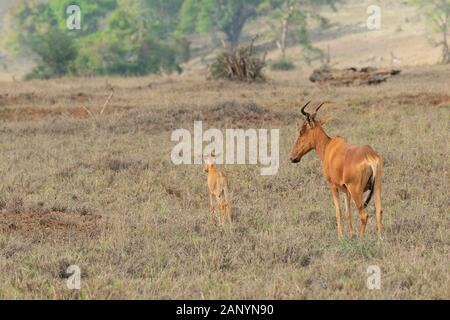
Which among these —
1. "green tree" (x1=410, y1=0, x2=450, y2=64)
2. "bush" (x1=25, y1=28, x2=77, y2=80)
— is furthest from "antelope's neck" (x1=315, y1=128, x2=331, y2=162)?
"green tree" (x1=410, y1=0, x2=450, y2=64)

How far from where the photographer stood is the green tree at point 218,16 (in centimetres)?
6681

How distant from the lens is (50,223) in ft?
29.5

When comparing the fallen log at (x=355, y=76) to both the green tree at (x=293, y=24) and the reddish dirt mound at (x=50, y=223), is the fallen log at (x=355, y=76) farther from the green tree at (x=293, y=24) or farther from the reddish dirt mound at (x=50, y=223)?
the green tree at (x=293, y=24)

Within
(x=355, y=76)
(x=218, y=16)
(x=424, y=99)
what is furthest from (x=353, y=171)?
(x=218, y=16)

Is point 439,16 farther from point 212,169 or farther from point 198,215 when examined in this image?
Answer: point 212,169

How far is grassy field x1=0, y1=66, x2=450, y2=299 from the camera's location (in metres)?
6.39

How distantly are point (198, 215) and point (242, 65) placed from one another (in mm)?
21438

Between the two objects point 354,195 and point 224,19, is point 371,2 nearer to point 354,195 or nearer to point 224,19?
point 224,19

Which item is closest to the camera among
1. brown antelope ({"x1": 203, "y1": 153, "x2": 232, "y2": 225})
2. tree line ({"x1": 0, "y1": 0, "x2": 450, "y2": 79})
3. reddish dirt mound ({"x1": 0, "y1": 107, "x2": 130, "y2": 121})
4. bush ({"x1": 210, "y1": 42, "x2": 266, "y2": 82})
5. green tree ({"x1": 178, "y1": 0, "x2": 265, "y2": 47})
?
brown antelope ({"x1": 203, "y1": 153, "x2": 232, "y2": 225})

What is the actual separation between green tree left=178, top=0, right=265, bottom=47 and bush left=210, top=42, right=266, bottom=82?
3582 cm

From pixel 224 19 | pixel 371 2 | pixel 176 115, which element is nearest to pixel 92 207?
pixel 176 115

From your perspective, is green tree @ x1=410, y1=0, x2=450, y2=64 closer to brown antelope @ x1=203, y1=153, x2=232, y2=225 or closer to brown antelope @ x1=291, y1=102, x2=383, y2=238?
brown antelope @ x1=203, y1=153, x2=232, y2=225

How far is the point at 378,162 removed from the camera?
7492mm

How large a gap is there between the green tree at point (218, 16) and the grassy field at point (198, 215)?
4838 centimetres
